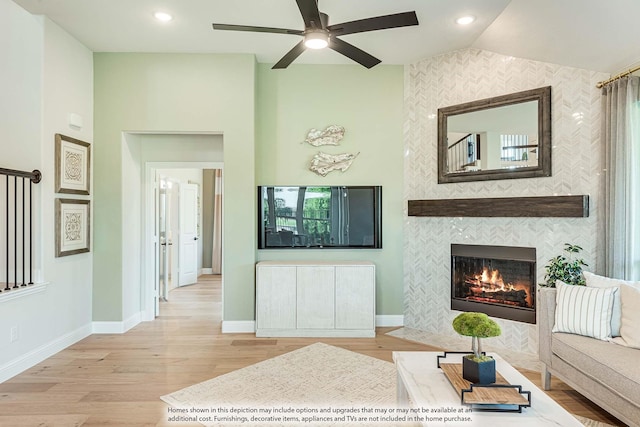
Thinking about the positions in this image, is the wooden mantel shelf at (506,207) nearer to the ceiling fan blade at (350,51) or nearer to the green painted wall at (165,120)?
the ceiling fan blade at (350,51)

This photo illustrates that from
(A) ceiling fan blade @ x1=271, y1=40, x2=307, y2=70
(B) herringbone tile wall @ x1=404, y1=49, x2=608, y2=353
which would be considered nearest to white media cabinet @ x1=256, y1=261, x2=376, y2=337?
(B) herringbone tile wall @ x1=404, y1=49, x2=608, y2=353

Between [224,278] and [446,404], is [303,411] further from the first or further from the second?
[224,278]

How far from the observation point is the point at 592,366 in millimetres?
2383

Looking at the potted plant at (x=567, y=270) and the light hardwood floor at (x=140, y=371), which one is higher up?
the potted plant at (x=567, y=270)

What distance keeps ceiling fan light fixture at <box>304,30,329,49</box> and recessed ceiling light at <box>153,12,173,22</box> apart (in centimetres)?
160

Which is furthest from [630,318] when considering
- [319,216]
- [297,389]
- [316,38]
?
[319,216]

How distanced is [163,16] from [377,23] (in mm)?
2141

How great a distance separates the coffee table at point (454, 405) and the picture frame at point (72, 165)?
3672mm

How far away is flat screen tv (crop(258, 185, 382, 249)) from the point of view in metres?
4.53

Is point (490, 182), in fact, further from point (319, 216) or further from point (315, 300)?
point (315, 300)

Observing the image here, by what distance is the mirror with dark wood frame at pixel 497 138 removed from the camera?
366 cm

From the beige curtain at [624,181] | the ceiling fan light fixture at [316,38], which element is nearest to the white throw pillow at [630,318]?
the beige curtain at [624,181]

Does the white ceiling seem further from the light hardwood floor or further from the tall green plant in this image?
the light hardwood floor

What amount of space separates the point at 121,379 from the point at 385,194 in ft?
10.8
